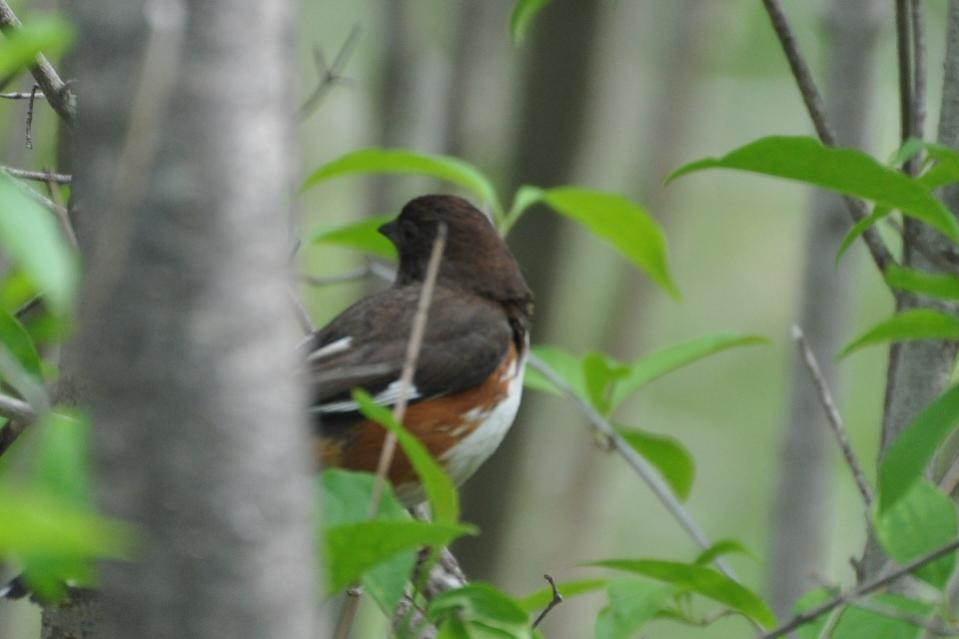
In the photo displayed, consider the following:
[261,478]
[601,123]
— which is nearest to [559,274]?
[601,123]

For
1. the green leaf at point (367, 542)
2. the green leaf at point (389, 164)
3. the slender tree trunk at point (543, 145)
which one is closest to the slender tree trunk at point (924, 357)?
the green leaf at point (389, 164)

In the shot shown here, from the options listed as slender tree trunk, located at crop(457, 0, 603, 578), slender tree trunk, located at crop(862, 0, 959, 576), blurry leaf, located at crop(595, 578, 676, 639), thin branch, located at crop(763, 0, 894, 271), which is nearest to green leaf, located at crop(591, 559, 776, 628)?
blurry leaf, located at crop(595, 578, 676, 639)

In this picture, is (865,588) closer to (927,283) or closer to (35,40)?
(927,283)

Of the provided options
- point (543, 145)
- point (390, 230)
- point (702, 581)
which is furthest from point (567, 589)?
point (543, 145)

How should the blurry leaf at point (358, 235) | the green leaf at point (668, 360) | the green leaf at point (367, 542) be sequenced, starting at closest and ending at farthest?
the green leaf at point (367, 542) < the green leaf at point (668, 360) < the blurry leaf at point (358, 235)

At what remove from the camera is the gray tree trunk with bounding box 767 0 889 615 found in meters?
4.01

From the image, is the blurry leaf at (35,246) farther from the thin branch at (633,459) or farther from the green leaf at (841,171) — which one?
the thin branch at (633,459)

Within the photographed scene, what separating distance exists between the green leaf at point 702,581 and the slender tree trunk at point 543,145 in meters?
3.76

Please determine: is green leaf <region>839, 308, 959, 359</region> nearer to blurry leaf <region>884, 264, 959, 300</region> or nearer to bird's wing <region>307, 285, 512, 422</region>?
blurry leaf <region>884, 264, 959, 300</region>

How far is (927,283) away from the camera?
7.14 ft

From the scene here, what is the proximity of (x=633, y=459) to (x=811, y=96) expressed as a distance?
2.93 ft

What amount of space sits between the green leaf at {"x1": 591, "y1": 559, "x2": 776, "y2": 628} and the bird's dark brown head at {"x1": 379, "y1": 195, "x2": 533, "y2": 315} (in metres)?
1.90

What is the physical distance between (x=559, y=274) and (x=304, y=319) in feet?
9.78

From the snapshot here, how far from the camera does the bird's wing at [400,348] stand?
3.27 metres
